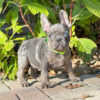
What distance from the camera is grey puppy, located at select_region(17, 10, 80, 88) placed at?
3.93m

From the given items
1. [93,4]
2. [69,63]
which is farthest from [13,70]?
[93,4]

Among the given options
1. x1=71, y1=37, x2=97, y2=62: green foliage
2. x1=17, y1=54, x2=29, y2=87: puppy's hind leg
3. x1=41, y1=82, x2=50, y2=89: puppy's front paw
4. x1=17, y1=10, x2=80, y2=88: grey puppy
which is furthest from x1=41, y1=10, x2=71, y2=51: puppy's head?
x1=71, y1=37, x2=97, y2=62: green foliage

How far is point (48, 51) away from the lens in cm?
411

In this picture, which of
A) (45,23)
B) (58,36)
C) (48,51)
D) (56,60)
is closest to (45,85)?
(56,60)

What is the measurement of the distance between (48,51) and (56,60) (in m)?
0.19

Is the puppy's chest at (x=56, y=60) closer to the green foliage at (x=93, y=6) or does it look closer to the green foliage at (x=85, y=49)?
the green foliage at (x=85, y=49)

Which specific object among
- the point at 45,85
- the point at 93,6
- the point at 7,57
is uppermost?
the point at 93,6

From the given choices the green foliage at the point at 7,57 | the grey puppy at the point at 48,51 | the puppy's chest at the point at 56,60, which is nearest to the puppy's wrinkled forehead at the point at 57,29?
the grey puppy at the point at 48,51

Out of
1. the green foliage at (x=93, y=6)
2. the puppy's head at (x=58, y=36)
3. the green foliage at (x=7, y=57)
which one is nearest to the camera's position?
the puppy's head at (x=58, y=36)

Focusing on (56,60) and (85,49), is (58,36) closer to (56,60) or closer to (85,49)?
(56,60)

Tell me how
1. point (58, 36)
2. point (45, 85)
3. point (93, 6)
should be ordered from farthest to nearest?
point (93, 6)
point (45, 85)
point (58, 36)

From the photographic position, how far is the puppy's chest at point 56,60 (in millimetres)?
4098

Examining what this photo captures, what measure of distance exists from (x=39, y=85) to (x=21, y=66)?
508 mm

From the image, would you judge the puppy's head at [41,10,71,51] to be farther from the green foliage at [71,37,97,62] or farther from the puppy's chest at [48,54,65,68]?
the green foliage at [71,37,97,62]
